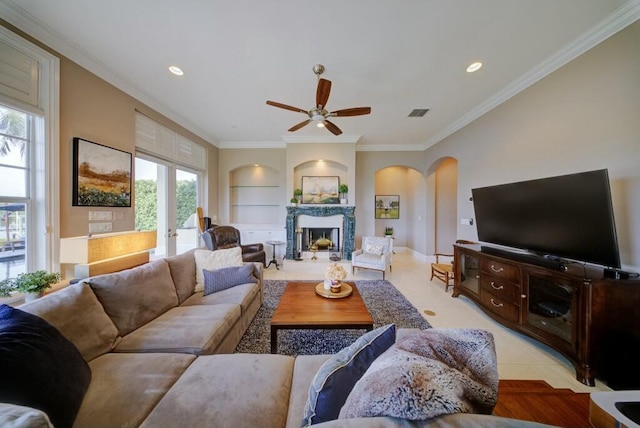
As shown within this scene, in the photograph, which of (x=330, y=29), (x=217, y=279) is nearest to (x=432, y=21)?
(x=330, y=29)

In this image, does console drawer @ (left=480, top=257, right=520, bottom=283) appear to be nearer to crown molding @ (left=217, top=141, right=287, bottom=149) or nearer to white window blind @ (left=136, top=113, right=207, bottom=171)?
crown molding @ (left=217, top=141, right=287, bottom=149)

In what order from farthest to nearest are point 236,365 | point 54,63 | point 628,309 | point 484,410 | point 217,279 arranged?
point 217,279, point 54,63, point 628,309, point 236,365, point 484,410

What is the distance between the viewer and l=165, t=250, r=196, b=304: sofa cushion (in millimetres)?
2135

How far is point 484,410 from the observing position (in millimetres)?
676

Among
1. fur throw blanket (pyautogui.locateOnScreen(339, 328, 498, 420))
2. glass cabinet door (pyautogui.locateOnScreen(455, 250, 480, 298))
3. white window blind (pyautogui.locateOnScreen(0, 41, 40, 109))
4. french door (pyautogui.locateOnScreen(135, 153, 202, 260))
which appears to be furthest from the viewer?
french door (pyautogui.locateOnScreen(135, 153, 202, 260))

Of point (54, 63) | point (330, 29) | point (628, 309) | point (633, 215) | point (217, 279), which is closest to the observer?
point (628, 309)

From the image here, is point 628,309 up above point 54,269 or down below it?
below

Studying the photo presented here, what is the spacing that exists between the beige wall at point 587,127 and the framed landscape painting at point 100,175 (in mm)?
5117

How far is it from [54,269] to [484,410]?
346 cm

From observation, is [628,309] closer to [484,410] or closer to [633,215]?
[633,215]

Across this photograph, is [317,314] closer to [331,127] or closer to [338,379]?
[338,379]

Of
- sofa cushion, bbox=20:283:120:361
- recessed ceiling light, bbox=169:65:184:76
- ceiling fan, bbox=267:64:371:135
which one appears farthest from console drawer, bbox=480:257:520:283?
recessed ceiling light, bbox=169:65:184:76

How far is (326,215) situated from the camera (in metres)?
5.09

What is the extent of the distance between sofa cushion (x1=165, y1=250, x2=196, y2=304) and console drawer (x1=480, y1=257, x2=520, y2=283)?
340 centimetres
